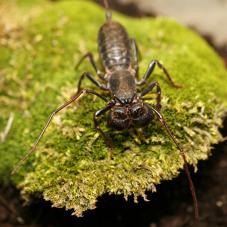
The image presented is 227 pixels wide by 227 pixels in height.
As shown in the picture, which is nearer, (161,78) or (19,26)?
(161,78)

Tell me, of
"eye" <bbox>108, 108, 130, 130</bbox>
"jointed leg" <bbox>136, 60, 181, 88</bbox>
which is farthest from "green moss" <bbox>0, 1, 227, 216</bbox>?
"eye" <bbox>108, 108, 130, 130</bbox>

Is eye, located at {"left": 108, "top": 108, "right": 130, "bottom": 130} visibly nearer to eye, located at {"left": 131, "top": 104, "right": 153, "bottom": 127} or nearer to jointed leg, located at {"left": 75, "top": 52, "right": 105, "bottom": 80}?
eye, located at {"left": 131, "top": 104, "right": 153, "bottom": 127}

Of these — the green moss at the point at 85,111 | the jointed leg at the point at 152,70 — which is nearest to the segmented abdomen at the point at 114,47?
the green moss at the point at 85,111

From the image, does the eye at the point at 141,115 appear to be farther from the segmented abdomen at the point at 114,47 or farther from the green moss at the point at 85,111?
the segmented abdomen at the point at 114,47

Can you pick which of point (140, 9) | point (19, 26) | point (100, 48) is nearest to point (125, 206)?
point (100, 48)

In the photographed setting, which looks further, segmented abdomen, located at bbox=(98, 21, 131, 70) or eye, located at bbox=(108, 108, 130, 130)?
segmented abdomen, located at bbox=(98, 21, 131, 70)

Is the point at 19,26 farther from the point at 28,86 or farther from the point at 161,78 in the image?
the point at 161,78
